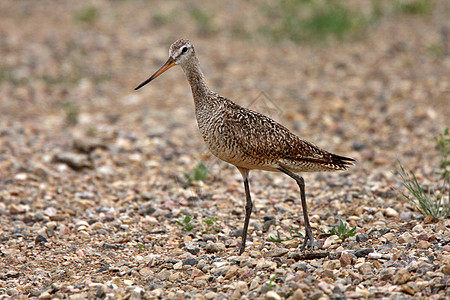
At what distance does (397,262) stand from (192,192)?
359cm

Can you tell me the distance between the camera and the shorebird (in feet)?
19.2

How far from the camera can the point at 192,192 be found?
829cm

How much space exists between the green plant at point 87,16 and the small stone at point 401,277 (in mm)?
12975

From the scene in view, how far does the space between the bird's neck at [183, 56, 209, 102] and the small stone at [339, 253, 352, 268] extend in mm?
2114

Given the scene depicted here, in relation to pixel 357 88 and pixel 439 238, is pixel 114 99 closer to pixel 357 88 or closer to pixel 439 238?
pixel 357 88

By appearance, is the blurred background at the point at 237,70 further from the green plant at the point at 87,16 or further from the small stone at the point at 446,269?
the small stone at the point at 446,269

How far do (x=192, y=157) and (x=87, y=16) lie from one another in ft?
25.5

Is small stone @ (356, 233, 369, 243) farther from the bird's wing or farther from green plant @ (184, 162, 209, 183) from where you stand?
green plant @ (184, 162, 209, 183)

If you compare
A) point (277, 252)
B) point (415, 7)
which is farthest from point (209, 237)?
point (415, 7)

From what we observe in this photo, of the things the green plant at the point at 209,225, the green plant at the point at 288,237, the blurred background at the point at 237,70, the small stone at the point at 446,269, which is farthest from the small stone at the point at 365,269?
the blurred background at the point at 237,70

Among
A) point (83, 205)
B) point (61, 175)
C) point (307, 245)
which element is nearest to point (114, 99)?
point (61, 175)

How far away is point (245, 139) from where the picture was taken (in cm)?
585

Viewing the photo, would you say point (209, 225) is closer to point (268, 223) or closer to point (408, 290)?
point (268, 223)

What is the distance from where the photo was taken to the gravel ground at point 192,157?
18.0 ft
